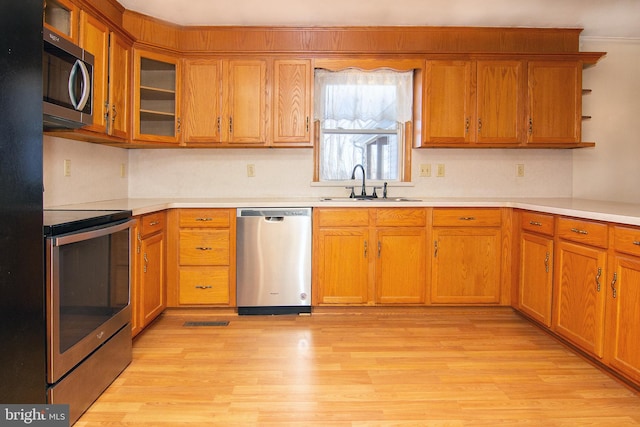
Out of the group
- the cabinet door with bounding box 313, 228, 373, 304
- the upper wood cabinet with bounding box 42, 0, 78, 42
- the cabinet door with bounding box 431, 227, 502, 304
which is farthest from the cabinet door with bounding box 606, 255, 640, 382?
the upper wood cabinet with bounding box 42, 0, 78, 42

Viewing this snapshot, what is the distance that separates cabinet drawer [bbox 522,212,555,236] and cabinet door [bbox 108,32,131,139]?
2927 mm

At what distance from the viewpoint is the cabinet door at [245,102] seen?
3.62 m

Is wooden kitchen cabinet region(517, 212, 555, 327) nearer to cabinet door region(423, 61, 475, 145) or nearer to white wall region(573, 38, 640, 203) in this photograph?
cabinet door region(423, 61, 475, 145)

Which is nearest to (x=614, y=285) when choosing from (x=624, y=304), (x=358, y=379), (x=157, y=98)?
(x=624, y=304)

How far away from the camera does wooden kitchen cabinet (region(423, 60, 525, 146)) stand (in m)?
3.66

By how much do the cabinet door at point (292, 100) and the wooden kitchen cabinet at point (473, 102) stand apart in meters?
0.96

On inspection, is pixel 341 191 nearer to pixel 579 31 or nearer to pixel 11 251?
pixel 579 31

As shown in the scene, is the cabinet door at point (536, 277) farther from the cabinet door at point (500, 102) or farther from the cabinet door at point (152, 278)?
the cabinet door at point (152, 278)

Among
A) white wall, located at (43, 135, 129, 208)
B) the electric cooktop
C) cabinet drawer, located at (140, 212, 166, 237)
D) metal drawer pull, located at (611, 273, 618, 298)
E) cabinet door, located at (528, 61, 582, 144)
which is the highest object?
cabinet door, located at (528, 61, 582, 144)

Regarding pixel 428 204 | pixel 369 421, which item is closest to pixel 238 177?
pixel 428 204

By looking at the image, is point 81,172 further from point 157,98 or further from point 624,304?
point 624,304

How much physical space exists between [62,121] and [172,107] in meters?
1.44

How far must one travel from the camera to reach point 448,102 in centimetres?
367

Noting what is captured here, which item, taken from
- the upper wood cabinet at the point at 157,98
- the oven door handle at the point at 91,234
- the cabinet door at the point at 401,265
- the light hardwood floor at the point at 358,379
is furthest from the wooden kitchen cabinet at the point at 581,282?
the upper wood cabinet at the point at 157,98
